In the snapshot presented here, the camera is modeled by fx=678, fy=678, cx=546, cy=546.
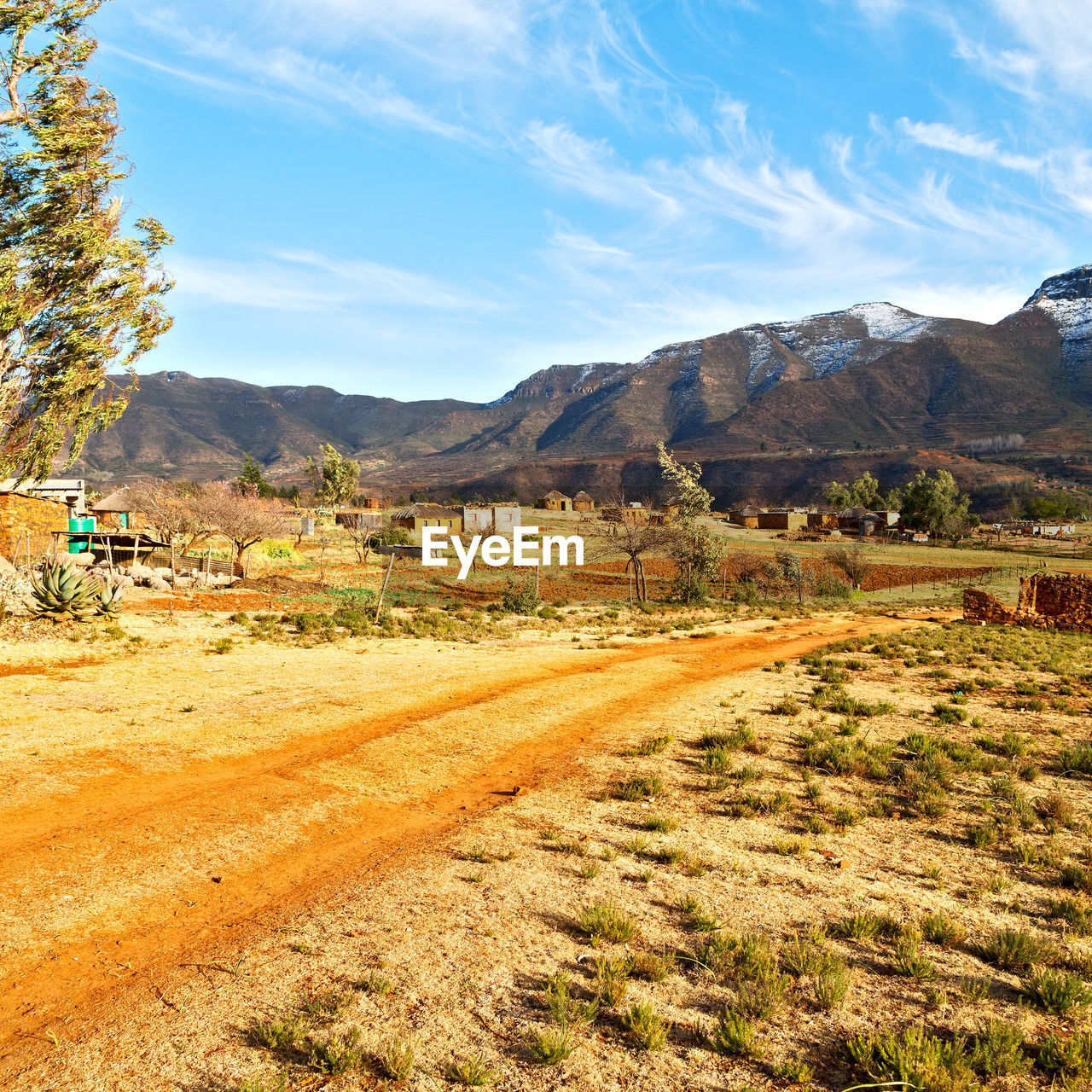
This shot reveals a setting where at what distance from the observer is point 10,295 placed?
49.7 ft

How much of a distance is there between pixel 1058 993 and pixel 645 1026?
8.61 ft

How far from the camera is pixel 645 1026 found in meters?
3.80

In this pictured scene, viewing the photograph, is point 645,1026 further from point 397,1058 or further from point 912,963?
point 912,963

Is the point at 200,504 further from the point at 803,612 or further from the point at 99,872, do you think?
the point at 99,872

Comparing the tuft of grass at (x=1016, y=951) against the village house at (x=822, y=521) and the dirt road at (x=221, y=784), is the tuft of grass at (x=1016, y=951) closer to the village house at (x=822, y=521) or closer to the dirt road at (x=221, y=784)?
the dirt road at (x=221, y=784)

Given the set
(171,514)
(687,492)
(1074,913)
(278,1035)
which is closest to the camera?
(278,1035)

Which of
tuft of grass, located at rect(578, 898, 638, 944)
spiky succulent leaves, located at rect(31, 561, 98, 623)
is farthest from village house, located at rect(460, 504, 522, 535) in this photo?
tuft of grass, located at rect(578, 898, 638, 944)

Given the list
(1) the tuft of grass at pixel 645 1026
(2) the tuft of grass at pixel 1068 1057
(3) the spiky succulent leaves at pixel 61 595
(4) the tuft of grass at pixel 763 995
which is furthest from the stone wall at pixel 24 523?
(2) the tuft of grass at pixel 1068 1057

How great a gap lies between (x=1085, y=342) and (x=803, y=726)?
233m

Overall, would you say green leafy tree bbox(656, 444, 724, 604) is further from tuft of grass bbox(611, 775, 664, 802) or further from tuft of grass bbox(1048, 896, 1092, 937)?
tuft of grass bbox(1048, 896, 1092, 937)

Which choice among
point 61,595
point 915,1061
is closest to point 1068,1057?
point 915,1061

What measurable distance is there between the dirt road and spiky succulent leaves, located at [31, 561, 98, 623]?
3.88 m

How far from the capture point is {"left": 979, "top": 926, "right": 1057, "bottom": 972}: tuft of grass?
15.1 feet

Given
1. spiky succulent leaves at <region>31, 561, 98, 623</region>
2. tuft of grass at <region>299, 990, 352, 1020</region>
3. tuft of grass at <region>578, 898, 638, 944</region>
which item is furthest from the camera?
spiky succulent leaves at <region>31, 561, 98, 623</region>
